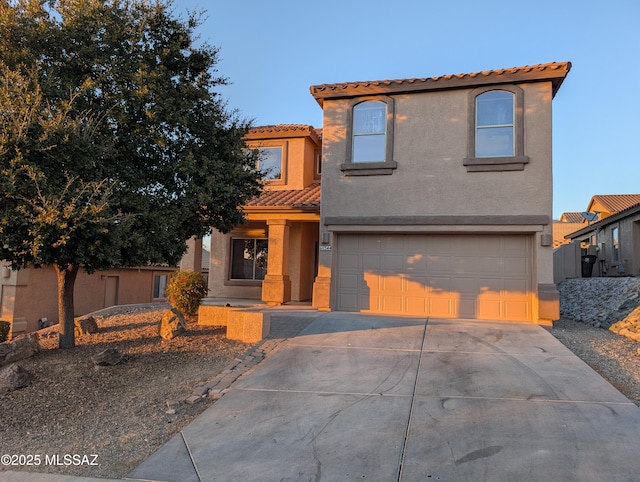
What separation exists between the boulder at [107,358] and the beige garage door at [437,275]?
20.1 ft

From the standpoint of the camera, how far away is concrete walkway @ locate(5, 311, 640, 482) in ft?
14.0

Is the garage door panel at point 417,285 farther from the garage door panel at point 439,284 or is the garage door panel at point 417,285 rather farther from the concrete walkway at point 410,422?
the concrete walkway at point 410,422

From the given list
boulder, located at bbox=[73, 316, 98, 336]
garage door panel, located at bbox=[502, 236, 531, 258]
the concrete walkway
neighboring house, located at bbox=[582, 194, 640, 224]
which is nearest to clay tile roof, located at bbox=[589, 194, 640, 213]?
neighboring house, located at bbox=[582, 194, 640, 224]

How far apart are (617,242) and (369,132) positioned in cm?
1405

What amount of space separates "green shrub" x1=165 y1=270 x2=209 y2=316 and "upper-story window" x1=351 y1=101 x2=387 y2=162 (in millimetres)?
5132

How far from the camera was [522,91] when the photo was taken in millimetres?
11477

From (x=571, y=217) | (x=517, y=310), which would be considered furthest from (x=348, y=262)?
(x=571, y=217)

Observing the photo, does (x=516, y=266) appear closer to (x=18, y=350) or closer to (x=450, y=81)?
(x=450, y=81)

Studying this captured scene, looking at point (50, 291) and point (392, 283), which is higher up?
point (392, 283)

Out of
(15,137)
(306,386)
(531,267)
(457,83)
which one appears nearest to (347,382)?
(306,386)

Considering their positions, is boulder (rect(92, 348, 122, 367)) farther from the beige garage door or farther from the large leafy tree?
the beige garage door

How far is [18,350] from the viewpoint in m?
8.09

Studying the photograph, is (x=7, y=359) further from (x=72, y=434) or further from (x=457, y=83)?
(x=457, y=83)

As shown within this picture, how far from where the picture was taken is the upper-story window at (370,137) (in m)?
12.3
